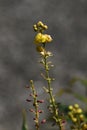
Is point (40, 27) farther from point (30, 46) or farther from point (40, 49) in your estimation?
point (30, 46)

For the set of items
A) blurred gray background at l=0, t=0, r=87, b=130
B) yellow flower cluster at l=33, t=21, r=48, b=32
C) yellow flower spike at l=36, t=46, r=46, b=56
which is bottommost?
yellow flower spike at l=36, t=46, r=46, b=56

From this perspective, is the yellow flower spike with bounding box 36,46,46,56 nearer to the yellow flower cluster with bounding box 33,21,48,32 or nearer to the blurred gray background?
the yellow flower cluster with bounding box 33,21,48,32

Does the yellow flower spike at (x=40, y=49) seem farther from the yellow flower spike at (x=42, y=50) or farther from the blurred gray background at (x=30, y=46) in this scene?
the blurred gray background at (x=30, y=46)

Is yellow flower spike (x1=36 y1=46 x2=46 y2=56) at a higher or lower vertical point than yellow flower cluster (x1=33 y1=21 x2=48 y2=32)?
lower

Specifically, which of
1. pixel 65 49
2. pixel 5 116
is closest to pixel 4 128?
pixel 5 116

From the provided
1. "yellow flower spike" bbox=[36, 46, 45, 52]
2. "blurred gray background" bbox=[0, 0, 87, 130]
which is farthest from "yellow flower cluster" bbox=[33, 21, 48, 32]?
"blurred gray background" bbox=[0, 0, 87, 130]

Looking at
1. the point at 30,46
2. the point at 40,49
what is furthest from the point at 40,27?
the point at 30,46

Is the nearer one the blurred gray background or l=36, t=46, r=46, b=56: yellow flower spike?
l=36, t=46, r=46, b=56: yellow flower spike

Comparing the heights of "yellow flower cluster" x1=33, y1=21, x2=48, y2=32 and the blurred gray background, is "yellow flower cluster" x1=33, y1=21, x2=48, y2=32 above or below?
below

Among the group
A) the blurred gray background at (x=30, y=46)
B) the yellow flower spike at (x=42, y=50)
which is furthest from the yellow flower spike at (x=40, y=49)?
the blurred gray background at (x=30, y=46)
